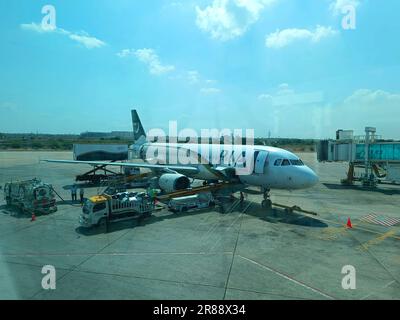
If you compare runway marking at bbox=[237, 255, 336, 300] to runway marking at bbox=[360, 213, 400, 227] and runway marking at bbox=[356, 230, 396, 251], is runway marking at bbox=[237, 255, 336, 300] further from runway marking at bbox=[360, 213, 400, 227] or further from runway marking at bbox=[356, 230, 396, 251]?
runway marking at bbox=[360, 213, 400, 227]

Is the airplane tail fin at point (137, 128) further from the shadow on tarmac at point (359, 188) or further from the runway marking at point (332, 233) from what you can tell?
the runway marking at point (332, 233)

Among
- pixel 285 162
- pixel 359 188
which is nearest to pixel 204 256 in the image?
pixel 285 162

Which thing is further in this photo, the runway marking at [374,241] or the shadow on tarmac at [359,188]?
the shadow on tarmac at [359,188]

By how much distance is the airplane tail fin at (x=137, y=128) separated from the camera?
40272 millimetres

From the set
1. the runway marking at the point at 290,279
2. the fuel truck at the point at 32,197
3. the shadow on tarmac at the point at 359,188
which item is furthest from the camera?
the shadow on tarmac at the point at 359,188

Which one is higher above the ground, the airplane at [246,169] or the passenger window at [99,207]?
the airplane at [246,169]

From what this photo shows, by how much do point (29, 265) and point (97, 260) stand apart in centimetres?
233

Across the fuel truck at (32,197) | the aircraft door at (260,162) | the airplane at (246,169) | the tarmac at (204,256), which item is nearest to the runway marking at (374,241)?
the tarmac at (204,256)

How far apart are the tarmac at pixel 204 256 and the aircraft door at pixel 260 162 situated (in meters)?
2.74

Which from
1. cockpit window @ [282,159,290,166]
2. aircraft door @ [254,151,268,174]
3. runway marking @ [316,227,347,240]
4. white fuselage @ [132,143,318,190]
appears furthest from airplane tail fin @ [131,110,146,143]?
runway marking @ [316,227,347,240]

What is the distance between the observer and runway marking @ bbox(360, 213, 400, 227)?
18.1 m

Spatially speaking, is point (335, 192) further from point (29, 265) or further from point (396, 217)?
point (29, 265)
